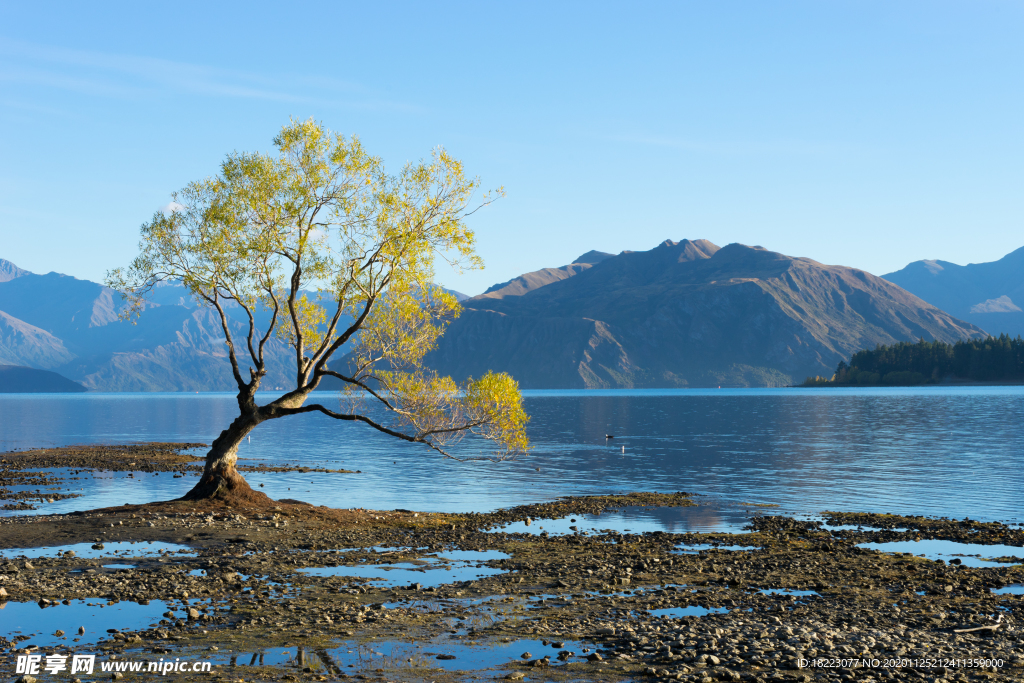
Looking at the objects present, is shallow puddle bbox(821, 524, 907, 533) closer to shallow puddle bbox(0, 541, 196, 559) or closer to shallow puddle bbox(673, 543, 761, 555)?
shallow puddle bbox(673, 543, 761, 555)

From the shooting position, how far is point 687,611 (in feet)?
72.3

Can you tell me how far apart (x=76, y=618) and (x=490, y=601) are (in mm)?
11270

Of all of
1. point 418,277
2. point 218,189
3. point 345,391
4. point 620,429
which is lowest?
point 620,429

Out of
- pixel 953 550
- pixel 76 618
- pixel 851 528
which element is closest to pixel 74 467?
pixel 76 618

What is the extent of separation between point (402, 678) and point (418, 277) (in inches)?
1077

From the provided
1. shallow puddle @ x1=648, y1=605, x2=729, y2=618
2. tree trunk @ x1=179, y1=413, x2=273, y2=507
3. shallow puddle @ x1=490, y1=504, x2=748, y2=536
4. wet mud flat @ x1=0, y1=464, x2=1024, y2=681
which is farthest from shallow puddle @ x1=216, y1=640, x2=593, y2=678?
tree trunk @ x1=179, y1=413, x2=273, y2=507

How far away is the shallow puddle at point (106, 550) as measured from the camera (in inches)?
1152

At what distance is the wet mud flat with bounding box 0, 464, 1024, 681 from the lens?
1673 cm

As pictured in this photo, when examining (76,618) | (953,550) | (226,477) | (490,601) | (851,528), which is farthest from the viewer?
(226,477)

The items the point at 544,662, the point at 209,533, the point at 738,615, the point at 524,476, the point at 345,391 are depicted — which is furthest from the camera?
the point at 524,476

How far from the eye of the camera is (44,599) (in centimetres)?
2170

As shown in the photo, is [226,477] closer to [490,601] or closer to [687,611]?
[490,601]

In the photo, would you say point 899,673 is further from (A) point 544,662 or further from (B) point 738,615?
(A) point 544,662

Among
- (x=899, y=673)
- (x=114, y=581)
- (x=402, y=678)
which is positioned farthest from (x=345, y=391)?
(x=899, y=673)
